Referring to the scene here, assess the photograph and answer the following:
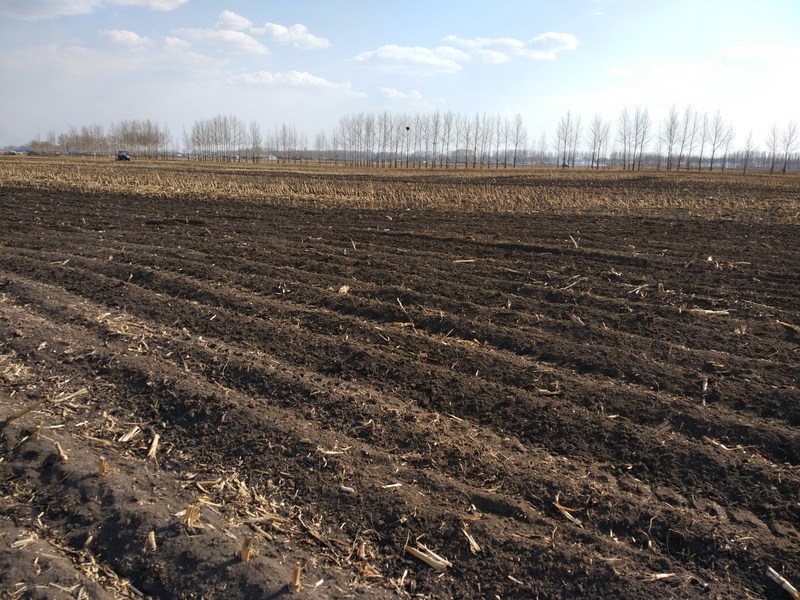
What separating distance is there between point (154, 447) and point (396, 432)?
6.77 ft

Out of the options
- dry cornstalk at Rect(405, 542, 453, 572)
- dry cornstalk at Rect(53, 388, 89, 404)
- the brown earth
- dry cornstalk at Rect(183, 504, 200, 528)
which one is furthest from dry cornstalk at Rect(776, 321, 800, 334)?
dry cornstalk at Rect(53, 388, 89, 404)

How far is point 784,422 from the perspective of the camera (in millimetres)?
5242

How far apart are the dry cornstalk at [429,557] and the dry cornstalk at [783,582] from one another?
198 centimetres

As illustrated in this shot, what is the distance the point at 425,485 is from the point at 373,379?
1.86 meters

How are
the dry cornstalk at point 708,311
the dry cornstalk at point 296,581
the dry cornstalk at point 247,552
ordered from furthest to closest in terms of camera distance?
the dry cornstalk at point 708,311, the dry cornstalk at point 247,552, the dry cornstalk at point 296,581

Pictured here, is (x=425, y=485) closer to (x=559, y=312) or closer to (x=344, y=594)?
(x=344, y=594)

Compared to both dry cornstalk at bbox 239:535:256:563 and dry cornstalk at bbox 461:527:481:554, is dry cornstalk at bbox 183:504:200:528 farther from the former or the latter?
dry cornstalk at bbox 461:527:481:554

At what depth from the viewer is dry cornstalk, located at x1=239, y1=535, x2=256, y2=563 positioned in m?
3.51

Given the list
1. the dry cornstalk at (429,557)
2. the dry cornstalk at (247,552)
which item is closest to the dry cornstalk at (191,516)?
the dry cornstalk at (247,552)

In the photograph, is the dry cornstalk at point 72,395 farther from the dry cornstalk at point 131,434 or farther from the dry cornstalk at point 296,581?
the dry cornstalk at point 296,581

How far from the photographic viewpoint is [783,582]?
3.42 metres

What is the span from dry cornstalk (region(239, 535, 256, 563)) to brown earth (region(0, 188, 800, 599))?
1.5 inches

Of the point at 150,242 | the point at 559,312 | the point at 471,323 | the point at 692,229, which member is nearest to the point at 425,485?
the point at 471,323

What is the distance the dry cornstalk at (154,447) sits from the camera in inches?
185
